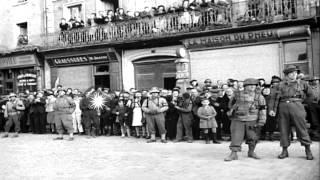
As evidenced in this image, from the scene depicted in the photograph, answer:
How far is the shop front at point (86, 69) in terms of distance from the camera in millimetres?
18859

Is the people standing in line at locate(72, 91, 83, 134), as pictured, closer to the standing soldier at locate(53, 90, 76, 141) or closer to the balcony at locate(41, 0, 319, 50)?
the standing soldier at locate(53, 90, 76, 141)

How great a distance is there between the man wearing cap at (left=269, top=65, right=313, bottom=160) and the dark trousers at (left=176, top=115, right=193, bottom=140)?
378 cm

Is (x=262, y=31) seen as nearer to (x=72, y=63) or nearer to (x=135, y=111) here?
(x=135, y=111)

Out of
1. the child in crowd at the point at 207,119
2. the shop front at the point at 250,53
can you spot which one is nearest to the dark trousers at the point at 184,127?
the child in crowd at the point at 207,119

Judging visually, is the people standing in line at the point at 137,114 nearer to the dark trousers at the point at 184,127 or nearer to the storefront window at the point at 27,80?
the dark trousers at the point at 184,127

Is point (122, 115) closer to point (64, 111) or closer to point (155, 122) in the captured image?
point (155, 122)

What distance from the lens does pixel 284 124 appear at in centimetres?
838

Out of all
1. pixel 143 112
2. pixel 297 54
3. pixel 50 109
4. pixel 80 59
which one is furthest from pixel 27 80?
pixel 297 54

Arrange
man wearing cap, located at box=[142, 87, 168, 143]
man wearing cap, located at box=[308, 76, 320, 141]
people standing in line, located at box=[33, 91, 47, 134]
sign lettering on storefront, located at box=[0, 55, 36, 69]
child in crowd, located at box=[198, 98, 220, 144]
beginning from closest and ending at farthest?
1. man wearing cap, located at box=[308, 76, 320, 141]
2. child in crowd, located at box=[198, 98, 220, 144]
3. man wearing cap, located at box=[142, 87, 168, 143]
4. people standing in line, located at box=[33, 91, 47, 134]
5. sign lettering on storefront, located at box=[0, 55, 36, 69]

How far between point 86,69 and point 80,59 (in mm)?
606

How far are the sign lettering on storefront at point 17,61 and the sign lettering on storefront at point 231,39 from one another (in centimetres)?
946

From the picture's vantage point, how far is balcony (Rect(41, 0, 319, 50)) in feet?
47.7

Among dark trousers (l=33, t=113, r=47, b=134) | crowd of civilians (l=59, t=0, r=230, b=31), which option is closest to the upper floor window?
crowd of civilians (l=59, t=0, r=230, b=31)

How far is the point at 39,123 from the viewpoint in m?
15.9
